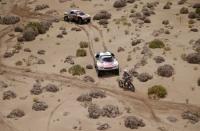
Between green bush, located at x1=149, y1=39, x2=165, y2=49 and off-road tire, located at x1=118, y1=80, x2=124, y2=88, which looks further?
green bush, located at x1=149, y1=39, x2=165, y2=49

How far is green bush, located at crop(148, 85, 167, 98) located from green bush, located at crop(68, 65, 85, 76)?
776 centimetres

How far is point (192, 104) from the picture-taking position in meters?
33.8

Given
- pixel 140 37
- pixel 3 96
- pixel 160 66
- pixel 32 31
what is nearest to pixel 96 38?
pixel 140 37

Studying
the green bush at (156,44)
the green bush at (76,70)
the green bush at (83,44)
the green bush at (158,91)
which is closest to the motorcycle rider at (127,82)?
the green bush at (158,91)

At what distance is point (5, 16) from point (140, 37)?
78.0 ft

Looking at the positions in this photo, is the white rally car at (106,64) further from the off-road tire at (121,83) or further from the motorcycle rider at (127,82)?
the motorcycle rider at (127,82)

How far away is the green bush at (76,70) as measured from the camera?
133 feet

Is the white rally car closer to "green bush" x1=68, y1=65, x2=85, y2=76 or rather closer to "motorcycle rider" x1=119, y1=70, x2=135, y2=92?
"green bush" x1=68, y1=65, x2=85, y2=76

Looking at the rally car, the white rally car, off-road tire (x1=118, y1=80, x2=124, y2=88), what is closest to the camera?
off-road tire (x1=118, y1=80, x2=124, y2=88)

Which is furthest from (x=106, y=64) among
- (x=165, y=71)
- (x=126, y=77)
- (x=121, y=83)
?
(x=165, y=71)

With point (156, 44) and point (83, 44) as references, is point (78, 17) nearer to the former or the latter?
point (83, 44)

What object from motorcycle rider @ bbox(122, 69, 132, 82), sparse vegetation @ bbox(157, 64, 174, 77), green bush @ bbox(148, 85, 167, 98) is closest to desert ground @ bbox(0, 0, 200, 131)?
sparse vegetation @ bbox(157, 64, 174, 77)

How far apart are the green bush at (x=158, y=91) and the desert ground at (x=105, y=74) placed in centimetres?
22

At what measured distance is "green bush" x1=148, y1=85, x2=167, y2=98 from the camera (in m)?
35.2
